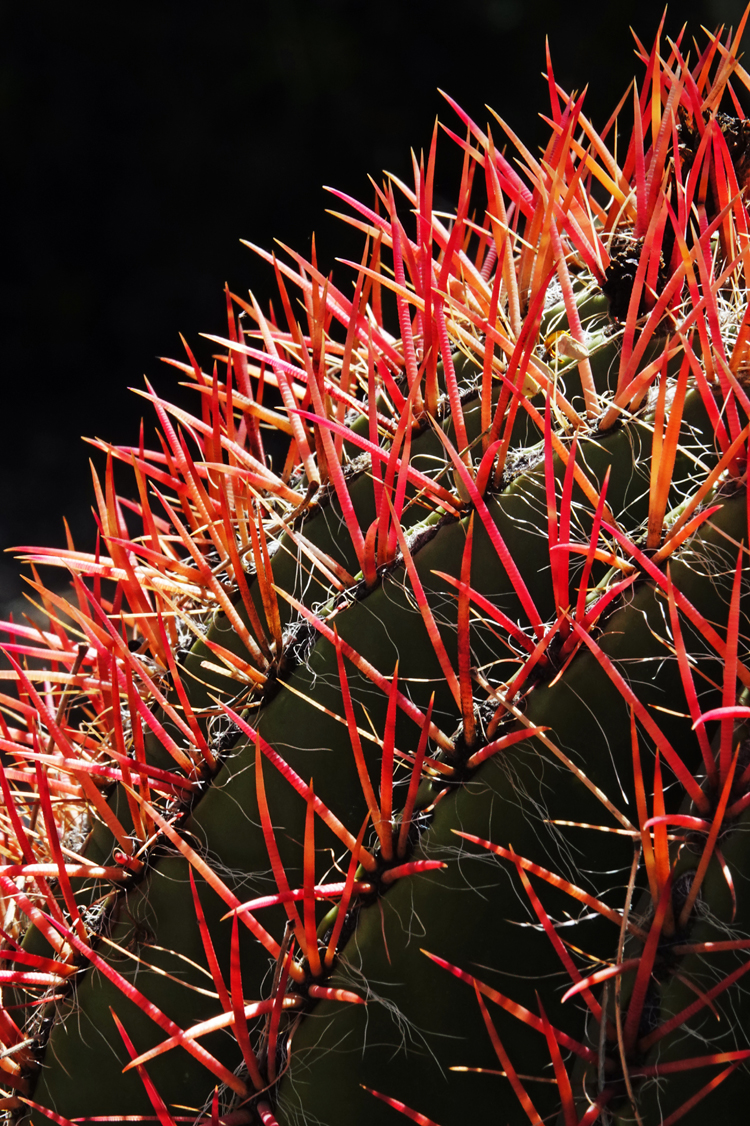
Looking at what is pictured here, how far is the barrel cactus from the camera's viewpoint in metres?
0.27

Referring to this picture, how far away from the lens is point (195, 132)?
125cm

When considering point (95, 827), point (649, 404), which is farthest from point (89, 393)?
point (649, 404)

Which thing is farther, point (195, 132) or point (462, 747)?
point (195, 132)

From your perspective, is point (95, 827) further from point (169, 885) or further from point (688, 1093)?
point (688, 1093)

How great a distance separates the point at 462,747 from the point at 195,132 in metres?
1.22

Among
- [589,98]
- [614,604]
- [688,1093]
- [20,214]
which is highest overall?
[20,214]

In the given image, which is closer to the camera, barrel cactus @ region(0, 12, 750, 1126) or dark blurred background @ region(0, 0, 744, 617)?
barrel cactus @ region(0, 12, 750, 1126)

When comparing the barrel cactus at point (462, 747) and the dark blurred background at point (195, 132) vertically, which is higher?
the dark blurred background at point (195, 132)

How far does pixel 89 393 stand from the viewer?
139cm

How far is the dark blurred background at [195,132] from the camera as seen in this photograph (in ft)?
3.96

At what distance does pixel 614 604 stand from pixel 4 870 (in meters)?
0.29

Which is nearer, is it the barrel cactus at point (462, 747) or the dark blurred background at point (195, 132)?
the barrel cactus at point (462, 747)

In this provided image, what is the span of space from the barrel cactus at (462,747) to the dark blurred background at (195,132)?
0.95m

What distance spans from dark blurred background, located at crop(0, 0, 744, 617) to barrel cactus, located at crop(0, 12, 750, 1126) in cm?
95
